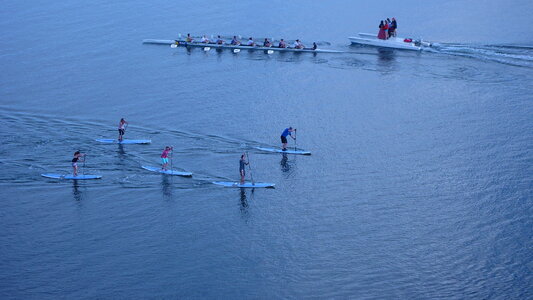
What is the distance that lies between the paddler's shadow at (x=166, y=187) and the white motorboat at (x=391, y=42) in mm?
29764

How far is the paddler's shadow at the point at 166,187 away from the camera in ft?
103

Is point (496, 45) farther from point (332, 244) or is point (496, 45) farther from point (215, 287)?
point (215, 287)

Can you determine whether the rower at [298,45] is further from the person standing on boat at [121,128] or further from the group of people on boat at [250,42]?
the person standing on boat at [121,128]

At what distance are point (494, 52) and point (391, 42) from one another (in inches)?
350

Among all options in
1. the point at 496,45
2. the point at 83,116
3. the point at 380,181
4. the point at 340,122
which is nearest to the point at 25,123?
the point at 83,116

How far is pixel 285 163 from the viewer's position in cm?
3500

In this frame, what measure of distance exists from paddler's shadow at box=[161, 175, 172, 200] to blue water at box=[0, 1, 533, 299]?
16cm

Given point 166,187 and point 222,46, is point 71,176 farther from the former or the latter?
point 222,46

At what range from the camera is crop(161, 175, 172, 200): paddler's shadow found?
3153 centimetres

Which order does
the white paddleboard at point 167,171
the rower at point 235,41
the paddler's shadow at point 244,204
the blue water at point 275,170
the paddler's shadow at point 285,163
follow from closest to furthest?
the blue water at point 275,170
the paddler's shadow at point 244,204
the white paddleboard at point 167,171
the paddler's shadow at point 285,163
the rower at point 235,41

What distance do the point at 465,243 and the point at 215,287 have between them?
11.1m

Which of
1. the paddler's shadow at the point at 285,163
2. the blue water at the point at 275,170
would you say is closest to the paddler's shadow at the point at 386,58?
the blue water at the point at 275,170

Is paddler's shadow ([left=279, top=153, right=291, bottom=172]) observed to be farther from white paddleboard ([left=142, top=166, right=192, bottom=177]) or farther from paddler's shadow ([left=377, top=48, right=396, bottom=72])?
paddler's shadow ([left=377, top=48, right=396, bottom=72])

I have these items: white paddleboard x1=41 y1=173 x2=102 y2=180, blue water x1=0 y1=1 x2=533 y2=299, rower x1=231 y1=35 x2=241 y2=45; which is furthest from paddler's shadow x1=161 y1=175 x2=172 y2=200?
rower x1=231 y1=35 x2=241 y2=45
